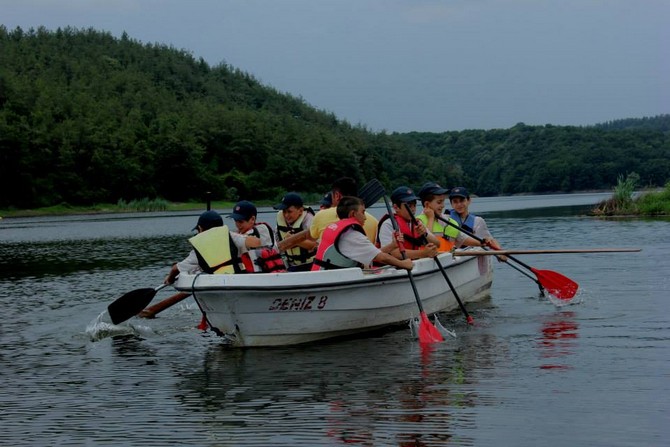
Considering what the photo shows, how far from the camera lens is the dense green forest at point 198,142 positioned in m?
84.1

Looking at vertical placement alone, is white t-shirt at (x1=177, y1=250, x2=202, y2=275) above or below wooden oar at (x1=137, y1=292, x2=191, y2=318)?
above

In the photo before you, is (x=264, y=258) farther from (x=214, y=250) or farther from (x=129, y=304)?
(x=129, y=304)

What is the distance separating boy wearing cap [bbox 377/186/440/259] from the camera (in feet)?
41.0

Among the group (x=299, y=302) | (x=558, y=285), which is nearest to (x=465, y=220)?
(x=558, y=285)

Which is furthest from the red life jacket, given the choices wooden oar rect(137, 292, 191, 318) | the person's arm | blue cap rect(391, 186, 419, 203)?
wooden oar rect(137, 292, 191, 318)

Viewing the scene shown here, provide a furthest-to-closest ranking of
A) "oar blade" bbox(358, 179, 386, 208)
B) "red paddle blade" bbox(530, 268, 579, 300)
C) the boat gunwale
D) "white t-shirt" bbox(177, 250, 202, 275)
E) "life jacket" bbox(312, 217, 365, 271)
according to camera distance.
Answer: "red paddle blade" bbox(530, 268, 579, 300) → "oar blade" bbox(358, 179, 386, 208) → "white t-shirt" bbox(177, 250, 202, 275) → "life jacket" bbox(312, 217, 365, 271) → the boat gunwale

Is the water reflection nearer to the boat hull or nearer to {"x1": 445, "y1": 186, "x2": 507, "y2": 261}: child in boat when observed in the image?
the boat hull

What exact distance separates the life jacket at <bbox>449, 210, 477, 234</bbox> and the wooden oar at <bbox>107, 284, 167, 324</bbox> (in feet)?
16.8

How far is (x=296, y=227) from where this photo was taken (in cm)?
1348

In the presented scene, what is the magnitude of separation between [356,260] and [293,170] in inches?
4011

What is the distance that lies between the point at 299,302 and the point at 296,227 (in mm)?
2663

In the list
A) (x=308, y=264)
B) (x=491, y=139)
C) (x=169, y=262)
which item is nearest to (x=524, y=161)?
(x=491, y=139)

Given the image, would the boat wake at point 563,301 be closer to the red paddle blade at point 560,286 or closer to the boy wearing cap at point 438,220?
the red paddle blade at point 560,286

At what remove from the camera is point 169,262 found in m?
26.1
